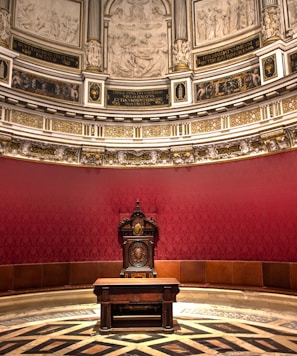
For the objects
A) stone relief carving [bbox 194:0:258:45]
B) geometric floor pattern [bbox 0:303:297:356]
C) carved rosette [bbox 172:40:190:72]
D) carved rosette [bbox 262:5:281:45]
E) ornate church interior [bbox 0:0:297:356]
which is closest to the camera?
geometric floor pattern [bbox 0:303:297:356]

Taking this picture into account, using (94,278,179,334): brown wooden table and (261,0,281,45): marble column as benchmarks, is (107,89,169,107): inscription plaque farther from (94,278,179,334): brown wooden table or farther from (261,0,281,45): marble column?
(94,278,179,334): brown wooden table

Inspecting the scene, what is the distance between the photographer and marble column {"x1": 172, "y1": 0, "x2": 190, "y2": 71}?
10.5 metres

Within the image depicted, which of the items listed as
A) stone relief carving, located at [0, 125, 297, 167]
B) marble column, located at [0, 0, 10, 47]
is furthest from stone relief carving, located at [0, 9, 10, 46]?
stone relief carving, located at [0, 125, 297, 167]

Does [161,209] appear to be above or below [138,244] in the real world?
above

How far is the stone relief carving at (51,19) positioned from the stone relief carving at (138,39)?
1.14 metres

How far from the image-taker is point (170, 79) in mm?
10531

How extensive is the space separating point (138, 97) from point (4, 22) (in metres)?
4.15

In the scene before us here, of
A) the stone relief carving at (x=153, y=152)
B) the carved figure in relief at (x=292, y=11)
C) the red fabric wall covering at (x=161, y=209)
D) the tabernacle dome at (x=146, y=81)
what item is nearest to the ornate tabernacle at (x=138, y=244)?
the red fabric wall covering at (x=161, y=209)

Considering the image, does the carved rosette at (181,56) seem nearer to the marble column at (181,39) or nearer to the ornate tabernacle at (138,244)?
the marble column at (181,39)

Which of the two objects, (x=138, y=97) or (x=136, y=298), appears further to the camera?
(x=138, y=97)

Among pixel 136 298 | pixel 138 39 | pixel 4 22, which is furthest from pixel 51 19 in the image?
pixel 136 298

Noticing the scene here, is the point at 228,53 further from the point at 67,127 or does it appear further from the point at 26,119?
the point at 26,119

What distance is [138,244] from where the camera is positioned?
916 centimetres

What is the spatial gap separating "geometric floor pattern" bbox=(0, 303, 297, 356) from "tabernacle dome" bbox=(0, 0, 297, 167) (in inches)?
158
